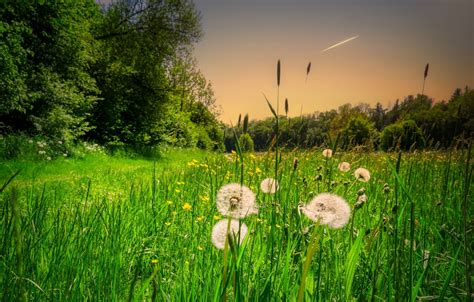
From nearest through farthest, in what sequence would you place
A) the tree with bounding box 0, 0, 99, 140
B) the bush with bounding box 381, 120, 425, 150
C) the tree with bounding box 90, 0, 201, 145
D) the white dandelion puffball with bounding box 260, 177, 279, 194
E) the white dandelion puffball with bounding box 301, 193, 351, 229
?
1. the white dandelion puffball with bounding box 301, 193, 351, 229
2. the white dandelion puffball with bounding box 260, 177, 279, 194
3. the bush with bounding box 381, 120, 425, 150
4. the tree with bounding box 0, 0, 99, 140
5. the tree with bounding box 90, 0, 201, 145

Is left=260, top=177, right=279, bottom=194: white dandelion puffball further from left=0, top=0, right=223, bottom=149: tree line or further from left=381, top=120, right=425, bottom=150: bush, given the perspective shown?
left=0, top=0, right=223, bottom=149: tree line

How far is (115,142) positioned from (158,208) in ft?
46.7

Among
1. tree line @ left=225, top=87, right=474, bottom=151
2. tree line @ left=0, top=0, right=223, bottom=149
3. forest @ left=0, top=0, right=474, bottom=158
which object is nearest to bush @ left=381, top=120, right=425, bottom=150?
tree line @ left=225, top=87, right=474, bottom=151

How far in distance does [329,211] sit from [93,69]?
58.9ft

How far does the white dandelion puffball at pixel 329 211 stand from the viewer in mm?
1080

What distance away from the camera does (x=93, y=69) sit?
645 inches

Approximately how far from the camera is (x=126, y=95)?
17.2 meters

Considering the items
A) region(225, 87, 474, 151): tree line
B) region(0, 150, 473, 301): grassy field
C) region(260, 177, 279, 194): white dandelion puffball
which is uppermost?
region(225, 87, 474, 151): tree line

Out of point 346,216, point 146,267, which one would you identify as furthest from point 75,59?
point 346,216

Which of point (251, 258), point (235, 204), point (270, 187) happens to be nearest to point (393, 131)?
point (270, 187)

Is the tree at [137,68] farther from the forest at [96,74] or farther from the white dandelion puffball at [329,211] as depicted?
the white dandelion puffball at [329,211]

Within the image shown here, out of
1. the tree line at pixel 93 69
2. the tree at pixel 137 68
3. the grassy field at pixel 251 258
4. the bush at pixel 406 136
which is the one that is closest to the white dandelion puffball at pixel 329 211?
the grassy field at pixel 251 258

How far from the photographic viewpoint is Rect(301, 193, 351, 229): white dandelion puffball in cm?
108

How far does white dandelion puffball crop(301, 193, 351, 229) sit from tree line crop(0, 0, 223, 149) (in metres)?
10.5
